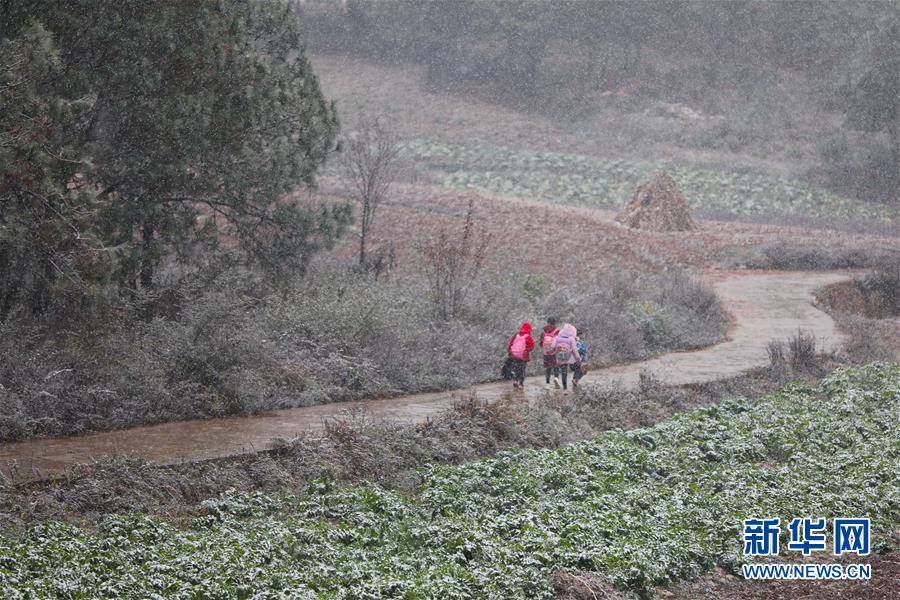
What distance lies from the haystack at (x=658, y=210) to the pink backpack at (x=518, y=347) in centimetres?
2166

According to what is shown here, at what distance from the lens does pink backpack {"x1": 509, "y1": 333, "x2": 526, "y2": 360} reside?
1538cm

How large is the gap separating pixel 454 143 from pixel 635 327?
1388 inches

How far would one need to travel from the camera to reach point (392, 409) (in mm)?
14070

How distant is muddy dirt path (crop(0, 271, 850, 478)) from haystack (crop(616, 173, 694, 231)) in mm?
8301

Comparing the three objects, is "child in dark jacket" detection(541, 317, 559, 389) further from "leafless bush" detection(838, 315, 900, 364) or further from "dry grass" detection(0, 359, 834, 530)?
"leafless bush" detection(838, 315, 900, 364)

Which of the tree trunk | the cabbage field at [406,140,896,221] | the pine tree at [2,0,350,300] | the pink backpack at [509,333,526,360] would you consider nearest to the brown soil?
the cabbage field at [406,140,896,221]

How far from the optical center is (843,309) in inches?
1144

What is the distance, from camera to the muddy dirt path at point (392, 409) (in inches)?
416

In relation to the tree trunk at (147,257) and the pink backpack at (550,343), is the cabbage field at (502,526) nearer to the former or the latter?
the pink backpack at (550,343)

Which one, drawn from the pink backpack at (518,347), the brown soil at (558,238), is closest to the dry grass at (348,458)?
the pink backpack at (518,347)

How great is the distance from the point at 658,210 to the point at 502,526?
29190mm

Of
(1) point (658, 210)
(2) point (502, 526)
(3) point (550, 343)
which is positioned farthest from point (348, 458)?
(1) point (658, 210)

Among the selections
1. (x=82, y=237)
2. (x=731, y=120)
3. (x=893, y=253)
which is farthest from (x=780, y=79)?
(x=82, y=237)

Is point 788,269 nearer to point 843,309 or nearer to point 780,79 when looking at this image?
point 843,309
